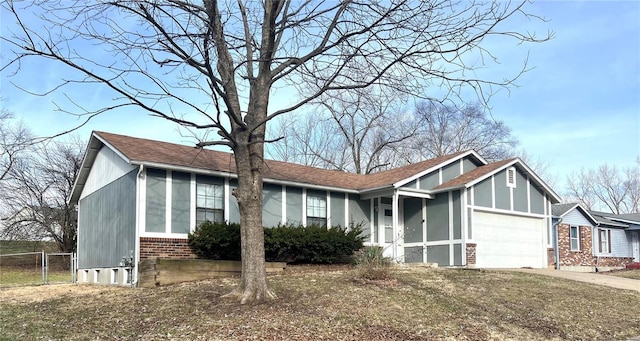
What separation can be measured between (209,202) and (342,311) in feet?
25.7

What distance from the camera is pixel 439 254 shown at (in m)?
19.9

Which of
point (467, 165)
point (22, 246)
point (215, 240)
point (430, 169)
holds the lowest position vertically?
point (22, 246)

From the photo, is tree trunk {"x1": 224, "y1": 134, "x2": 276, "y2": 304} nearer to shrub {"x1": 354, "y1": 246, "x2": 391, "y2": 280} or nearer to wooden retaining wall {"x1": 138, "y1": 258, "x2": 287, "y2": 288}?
shrub {"x1": 354, "y1": 246, "x2": 391, "y2": 280}

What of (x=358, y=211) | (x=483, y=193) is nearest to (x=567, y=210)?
(x=483, y=193)

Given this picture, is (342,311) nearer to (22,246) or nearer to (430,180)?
(430,180)

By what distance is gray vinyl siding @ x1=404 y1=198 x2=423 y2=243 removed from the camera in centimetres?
2067

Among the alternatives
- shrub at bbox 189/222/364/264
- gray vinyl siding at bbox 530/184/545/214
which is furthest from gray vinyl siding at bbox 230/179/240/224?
gray vinyl siding at bbox 530/184/545/214

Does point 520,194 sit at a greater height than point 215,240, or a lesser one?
greater

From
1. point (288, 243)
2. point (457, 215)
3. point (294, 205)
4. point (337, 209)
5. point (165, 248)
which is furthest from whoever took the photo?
point (337, 209)

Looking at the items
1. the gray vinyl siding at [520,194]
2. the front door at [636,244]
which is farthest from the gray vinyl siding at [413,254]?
the front door at [636,244]

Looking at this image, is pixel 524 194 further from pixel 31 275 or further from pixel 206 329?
pixel 31 275

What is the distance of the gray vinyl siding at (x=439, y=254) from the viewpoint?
1962 cm

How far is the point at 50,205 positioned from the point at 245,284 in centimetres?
2680

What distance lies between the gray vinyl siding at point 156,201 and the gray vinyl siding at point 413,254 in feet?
30.8
